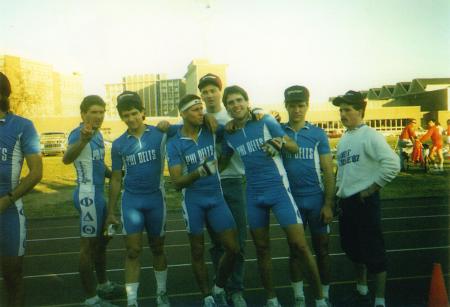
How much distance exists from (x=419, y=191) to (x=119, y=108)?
1008 centimetres

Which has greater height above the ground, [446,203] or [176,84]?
[176,84]

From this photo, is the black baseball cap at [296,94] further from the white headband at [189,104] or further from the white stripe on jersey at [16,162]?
the white stripe on jersey at [16,162]

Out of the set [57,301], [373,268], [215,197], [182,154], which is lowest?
[57,301]

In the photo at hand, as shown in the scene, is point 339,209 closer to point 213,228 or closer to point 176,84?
point 213,228

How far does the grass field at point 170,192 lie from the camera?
11.4m

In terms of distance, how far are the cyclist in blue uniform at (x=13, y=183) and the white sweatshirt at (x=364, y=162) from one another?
2.89 m

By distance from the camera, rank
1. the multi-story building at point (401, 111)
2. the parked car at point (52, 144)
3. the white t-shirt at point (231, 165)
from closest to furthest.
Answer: the white t-shirt at point (231, 165) → the parked car at point (52, 144) → the multi-story building at point (401, 111)

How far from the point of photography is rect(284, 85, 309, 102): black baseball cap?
4320 millimetres

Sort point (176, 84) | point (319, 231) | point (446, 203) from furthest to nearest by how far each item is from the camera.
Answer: point (176, 84)
point (446, 203)
point (319, 231)

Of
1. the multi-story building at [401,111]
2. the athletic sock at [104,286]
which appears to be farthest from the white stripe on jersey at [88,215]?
the multi-story building at [401,111]

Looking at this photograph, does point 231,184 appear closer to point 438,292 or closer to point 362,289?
point 362,289

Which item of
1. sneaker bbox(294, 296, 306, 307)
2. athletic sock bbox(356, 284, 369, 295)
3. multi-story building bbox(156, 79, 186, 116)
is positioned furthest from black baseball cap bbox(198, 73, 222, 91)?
multi-story building bbox(156, 79, 186, 116)

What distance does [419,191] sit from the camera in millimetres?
12141

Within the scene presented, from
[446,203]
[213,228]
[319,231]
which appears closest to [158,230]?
[213,228]
